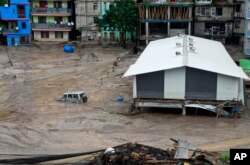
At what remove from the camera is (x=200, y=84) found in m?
38.0

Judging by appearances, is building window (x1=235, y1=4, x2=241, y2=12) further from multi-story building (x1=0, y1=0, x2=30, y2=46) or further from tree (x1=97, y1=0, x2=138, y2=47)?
multi-story building (x1=0, y1=0, x2=30, y2=46)

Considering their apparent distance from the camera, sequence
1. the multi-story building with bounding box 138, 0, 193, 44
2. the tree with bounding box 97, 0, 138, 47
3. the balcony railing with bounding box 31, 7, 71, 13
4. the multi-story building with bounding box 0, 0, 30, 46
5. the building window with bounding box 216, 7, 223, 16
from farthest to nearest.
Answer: the balcony railing with bounding box 31, 7, 71, 13
the multi-story building with bounding box 0, 0, 30, 46
the building window with bounding box 216, 7, 223, 16
the multi-story building with bounding box 138, 0, 193, 44
the tree with bounding box 97, 0, 138, 47

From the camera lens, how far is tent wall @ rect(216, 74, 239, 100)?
3778cm

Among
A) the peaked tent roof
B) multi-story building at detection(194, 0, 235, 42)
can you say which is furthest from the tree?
the peaked tent roof

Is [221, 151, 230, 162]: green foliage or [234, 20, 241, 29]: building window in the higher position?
[234, 20, 241, 29]: building window

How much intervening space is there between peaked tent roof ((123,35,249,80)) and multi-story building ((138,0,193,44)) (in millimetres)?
12332

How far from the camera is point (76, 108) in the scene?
4012 cm

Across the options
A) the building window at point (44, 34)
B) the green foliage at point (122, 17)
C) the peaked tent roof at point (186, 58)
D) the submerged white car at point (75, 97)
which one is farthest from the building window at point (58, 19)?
the submerged white car at point (75, 97)

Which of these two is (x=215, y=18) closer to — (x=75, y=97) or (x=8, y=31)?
(x=8, y=31)

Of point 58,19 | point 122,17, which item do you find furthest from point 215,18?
point 58,19

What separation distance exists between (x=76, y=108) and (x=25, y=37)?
94.4 feet

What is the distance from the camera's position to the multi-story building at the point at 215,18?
61469mm

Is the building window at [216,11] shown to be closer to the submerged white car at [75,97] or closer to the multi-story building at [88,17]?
the multi-story building at [88,17]

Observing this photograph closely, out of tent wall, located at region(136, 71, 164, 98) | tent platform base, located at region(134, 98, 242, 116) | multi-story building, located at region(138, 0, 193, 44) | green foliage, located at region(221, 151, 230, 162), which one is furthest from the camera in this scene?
multi-story building, located at region(138, 0, 193, 44)
